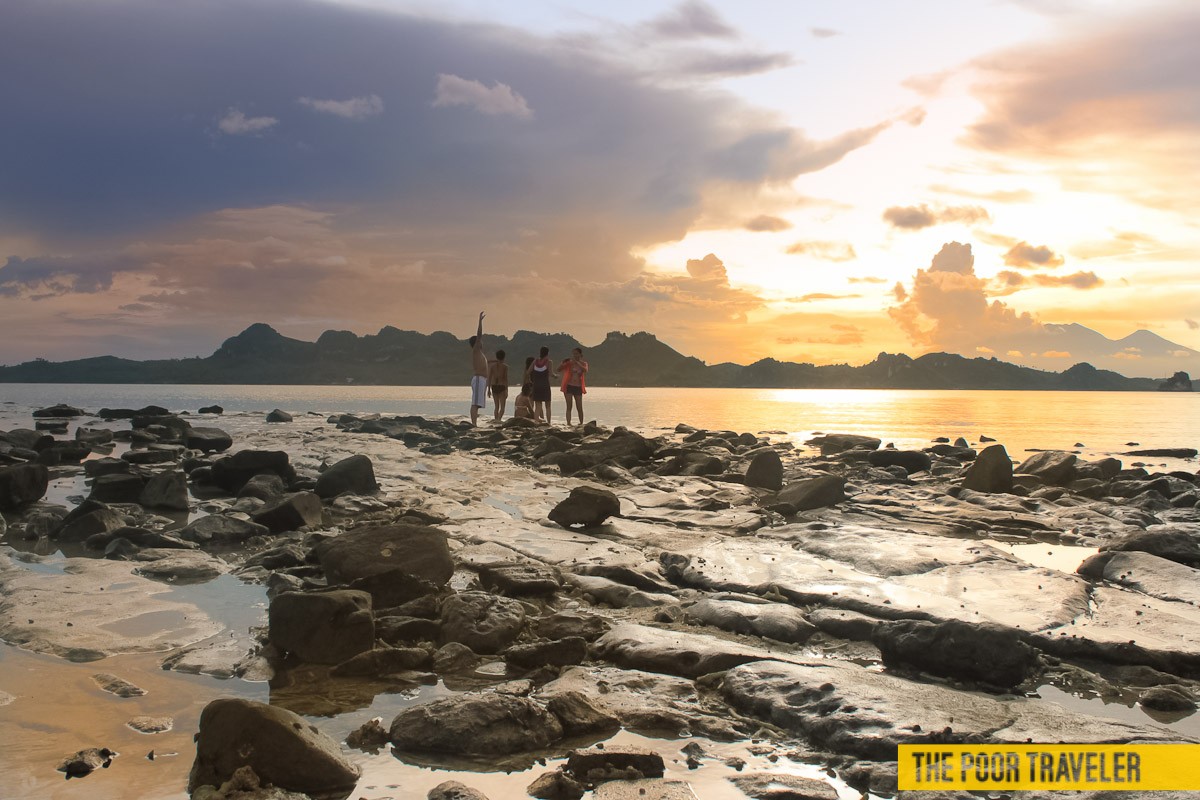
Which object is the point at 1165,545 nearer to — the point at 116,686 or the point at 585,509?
the point at 585,509

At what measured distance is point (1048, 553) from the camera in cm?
826

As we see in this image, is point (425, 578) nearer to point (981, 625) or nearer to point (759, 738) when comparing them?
point (759, 738)

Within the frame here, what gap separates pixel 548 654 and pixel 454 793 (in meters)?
1.65

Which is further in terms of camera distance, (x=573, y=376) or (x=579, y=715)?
(x=573, y=376)

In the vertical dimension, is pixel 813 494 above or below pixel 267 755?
above

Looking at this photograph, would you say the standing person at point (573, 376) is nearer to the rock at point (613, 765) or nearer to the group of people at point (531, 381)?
the group of people at point (531, 381)

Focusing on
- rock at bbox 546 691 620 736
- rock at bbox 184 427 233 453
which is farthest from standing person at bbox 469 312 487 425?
rock at bbox 546 691 620 736

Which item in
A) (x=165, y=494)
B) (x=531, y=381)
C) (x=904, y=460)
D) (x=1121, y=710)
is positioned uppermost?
(x=531, y=381)

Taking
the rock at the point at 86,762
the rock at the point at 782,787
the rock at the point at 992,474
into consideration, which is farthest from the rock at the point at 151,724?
the rock at the point at 992,474

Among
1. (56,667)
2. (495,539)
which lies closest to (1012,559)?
(495,539)

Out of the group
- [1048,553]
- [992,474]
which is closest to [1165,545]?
[1048,553]

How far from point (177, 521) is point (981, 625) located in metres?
8.56

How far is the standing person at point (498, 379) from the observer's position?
80.5 feet

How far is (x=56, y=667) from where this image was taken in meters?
4.68
